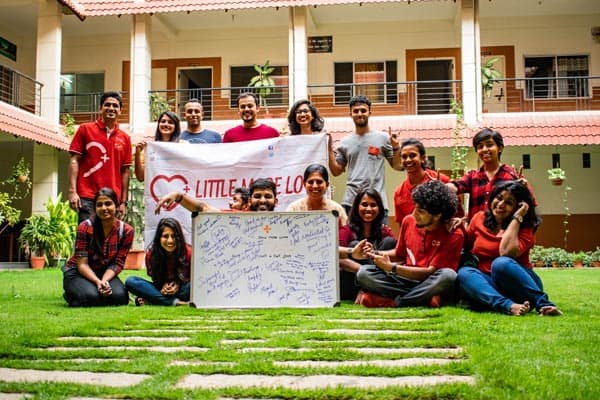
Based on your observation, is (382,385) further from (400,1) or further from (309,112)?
(400,1)

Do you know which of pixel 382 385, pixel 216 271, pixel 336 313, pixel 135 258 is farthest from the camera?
pixel 135 258

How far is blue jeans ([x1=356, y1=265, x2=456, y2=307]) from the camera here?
5.06 meters

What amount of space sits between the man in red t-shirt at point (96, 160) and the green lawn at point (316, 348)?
1060 millimetres

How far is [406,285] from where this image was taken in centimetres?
534

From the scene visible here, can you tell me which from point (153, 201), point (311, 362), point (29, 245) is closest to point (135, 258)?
point (29, 245)

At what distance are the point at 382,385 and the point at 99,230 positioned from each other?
3897 millimetres

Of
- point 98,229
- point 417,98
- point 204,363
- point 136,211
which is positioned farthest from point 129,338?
point 417,98

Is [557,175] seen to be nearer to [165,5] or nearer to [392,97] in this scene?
[392,97]

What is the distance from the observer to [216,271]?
17.4 ft

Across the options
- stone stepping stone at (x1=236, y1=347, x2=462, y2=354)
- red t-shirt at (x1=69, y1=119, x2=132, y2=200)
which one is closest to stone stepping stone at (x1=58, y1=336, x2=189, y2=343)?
stone stepping stone at (x1=236, y1=347, x2=462, y2=354)

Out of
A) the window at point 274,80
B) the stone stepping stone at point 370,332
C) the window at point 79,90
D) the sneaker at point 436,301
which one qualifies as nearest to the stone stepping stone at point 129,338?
the stone stepping stone at point 370,332

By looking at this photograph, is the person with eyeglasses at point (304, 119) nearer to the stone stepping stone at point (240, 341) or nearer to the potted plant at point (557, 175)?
the stone stepping stone at point (240, 341)

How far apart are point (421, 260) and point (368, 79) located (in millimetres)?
13993

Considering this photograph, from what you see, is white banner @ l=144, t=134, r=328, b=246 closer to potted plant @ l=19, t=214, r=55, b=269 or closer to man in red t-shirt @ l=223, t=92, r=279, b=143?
man in red t-shirt @ l=223, t=92, r=279, b=143
